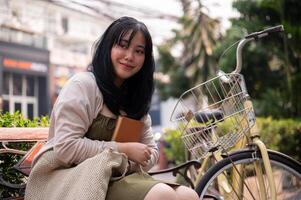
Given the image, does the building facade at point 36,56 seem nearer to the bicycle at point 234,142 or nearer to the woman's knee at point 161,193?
the bicycle at point 234,142

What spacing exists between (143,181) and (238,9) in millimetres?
7854

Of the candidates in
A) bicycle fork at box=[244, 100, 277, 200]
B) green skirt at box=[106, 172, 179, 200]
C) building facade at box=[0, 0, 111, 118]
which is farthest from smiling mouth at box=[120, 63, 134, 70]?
building facade at box=[0, 0, 111, 118]

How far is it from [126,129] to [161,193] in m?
0.32

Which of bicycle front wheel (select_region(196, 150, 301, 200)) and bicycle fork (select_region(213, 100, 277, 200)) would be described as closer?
bicycle fork (select_region(213, 100, 277, 200))

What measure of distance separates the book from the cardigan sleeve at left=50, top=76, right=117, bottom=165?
0.18 ft

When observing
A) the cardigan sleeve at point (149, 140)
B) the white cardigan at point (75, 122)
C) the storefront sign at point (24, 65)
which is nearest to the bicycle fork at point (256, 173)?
the cardigan sleeve at point (149, 140)

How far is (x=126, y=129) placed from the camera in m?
1.53

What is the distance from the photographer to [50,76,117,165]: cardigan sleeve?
1.40m

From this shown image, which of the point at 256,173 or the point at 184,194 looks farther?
the point at 256,173

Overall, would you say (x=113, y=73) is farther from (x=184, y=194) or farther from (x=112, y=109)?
(x=184, y=194)

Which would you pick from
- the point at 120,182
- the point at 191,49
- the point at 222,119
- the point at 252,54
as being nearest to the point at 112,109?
the point at 120,182

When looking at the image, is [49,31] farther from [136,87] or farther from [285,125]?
[136,87]

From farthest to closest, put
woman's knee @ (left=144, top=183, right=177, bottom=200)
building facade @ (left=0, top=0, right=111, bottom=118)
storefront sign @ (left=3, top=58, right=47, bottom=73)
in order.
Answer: storefront sign @ (left=3, top=58, right=47, bottom=73) < building facade @ (left=0, top=0, right=111, bottom=118) < woman's knee @ (left=144, top=183, right=177, bottom=200)

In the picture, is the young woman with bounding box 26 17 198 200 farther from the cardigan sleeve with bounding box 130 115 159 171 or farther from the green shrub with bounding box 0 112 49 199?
the green shrub with bounding box 0 112 49 199
